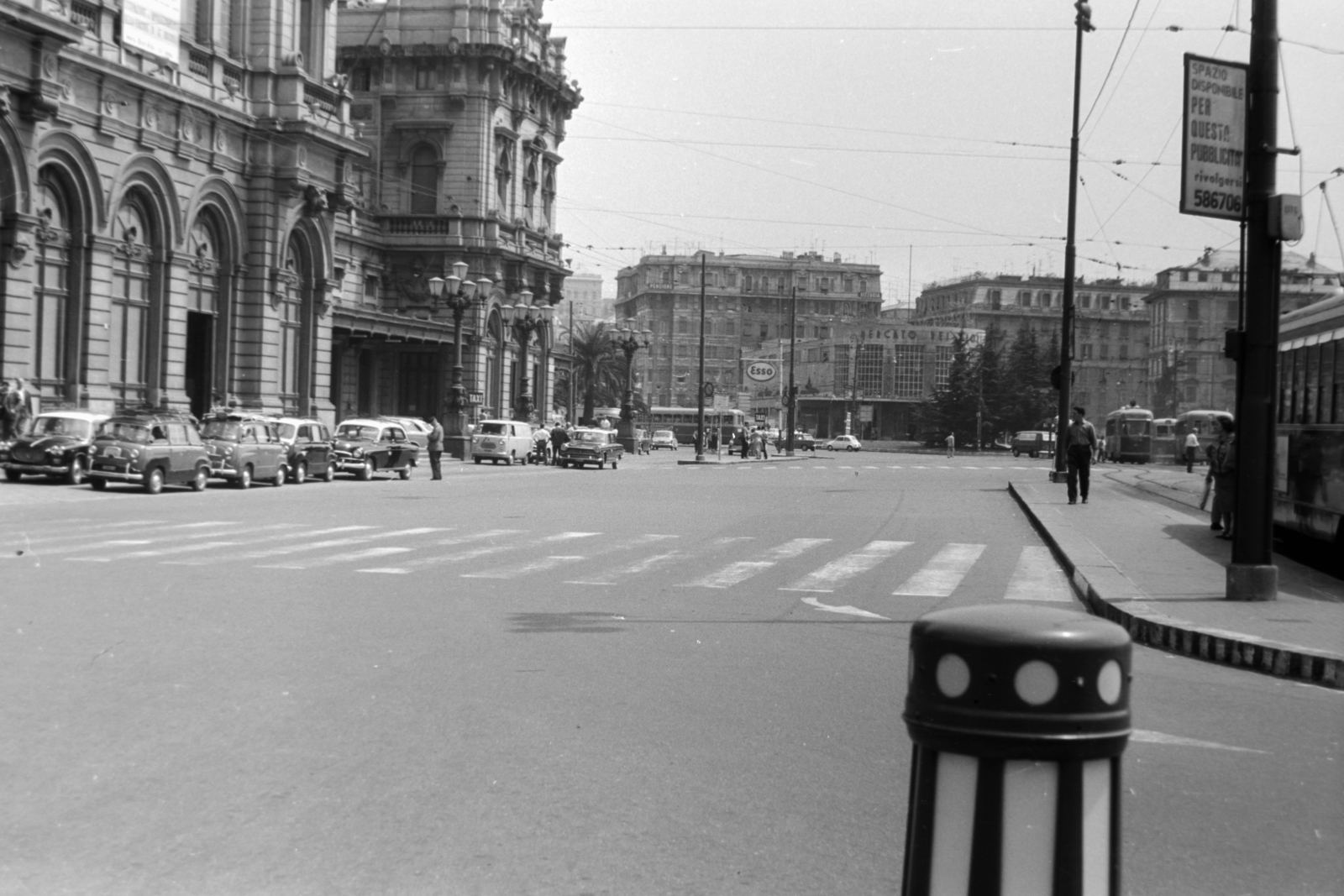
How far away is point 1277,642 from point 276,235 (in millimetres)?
43018

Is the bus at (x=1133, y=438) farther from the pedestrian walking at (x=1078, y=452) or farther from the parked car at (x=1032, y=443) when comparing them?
the pedestrian walking at (x=1078, y=452)

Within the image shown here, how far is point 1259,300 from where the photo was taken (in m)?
12.3

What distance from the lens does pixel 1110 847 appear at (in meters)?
2.98

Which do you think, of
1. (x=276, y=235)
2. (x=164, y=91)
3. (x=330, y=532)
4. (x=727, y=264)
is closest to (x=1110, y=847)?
(x=330, y=532)

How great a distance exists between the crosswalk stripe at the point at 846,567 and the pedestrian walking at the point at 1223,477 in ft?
13.7

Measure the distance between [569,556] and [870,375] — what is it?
119687 mm

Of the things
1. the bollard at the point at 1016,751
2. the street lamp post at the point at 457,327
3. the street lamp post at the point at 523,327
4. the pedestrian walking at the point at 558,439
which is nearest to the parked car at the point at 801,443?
the street lamp post at the point at 523,327

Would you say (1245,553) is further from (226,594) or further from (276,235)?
(276,235)

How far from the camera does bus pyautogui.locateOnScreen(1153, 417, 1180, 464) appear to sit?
81250 millimetres

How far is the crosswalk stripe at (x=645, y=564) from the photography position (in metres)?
14.6

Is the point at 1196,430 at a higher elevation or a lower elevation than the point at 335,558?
higher

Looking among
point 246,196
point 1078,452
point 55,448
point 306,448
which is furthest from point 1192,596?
point 246,196

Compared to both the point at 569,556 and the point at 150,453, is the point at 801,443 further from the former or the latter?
the point at 569,556

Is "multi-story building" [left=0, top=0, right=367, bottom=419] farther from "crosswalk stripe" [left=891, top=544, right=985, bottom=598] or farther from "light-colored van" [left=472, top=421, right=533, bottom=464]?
"crosswalk stripe" [left=891, top=544, right=985, bottom=598]
